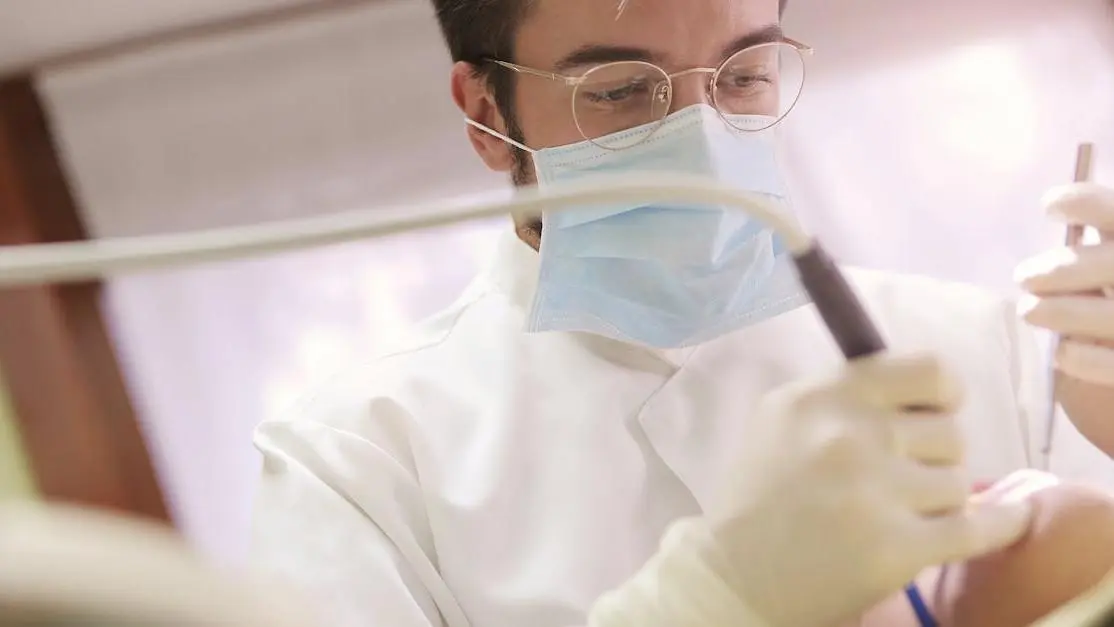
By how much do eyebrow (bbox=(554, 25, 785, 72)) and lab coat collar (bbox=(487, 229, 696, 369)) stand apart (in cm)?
17

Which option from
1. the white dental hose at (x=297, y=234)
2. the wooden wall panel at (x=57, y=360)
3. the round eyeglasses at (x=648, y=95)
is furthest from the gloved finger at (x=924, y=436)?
the wooden wall panel at (x=57, y=360)

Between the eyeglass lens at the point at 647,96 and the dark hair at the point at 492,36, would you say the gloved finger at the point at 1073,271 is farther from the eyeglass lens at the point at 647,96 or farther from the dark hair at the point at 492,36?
the dark hair at the point at 492,36

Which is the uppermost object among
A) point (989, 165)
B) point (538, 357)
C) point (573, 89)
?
point (573, 89)

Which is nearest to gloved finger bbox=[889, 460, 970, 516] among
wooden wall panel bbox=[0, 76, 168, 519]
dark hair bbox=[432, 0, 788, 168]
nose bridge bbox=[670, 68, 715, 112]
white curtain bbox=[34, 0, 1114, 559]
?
nose bridge bbox=[670, 68, 715, 112]

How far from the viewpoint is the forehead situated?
725 mm

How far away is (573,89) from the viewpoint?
75 cm

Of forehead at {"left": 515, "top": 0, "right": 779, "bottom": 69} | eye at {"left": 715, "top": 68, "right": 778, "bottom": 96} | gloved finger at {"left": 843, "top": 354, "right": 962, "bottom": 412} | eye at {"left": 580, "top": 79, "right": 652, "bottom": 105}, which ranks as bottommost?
gloved finger at {"left": 843, "top": 354, "right": 962, "bottom": 412}

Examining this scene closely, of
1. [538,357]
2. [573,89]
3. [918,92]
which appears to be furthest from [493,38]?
[918,92]

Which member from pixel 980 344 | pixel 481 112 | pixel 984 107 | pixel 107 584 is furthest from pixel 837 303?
pixel 984 107

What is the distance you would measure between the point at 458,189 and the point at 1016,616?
1100 mm

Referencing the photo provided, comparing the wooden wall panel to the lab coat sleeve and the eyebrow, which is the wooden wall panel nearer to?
the lab coat sleeve

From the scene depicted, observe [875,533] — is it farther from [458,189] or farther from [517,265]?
[458,189]

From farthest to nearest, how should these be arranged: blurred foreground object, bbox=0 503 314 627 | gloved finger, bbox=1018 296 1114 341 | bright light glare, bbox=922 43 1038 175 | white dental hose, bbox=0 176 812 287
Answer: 1. bright light glare, bbox=922 43 1038 175
2. gloved finger, bbox=1018 296 1114 341
3. white dental hose, bbox=0 176 812 287
4. blurred foreground object, bbox=0 503 314 627

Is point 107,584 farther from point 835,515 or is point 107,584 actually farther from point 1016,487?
point 1016,487
